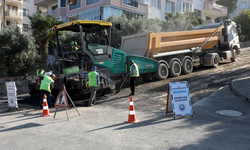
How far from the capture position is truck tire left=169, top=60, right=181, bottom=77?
13616mm

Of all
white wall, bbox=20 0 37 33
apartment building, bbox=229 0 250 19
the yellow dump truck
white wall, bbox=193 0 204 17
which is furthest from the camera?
apartment building, bbox=229 0 250 19

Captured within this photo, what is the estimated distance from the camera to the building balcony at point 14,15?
33688 millimetres

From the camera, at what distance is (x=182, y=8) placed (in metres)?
33.2

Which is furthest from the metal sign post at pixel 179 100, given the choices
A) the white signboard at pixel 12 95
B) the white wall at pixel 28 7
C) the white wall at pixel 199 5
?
the white wall at pixel 28 7

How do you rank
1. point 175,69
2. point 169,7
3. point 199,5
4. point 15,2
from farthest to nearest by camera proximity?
point 199,5
point 15,2
point 169,7
point 175,69

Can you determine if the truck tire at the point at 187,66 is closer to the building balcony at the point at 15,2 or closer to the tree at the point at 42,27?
the tree at the point at 42,27

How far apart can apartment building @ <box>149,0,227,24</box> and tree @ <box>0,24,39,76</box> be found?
1463 centimetres

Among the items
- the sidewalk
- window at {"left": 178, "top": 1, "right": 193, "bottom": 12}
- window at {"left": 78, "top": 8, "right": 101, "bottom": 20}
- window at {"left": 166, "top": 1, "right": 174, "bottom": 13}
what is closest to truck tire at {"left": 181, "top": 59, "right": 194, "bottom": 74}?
the sidewalk

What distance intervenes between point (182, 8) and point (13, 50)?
2235 centimetres

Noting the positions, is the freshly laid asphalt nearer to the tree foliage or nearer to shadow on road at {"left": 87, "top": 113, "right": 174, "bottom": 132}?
shadow on road at {"left": 87, "top": 113, "right": 174, "bottom": 132}

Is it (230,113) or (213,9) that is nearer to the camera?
(230,113)

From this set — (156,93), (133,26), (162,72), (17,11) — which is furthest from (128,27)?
(17,11)

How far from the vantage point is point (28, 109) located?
9547mm

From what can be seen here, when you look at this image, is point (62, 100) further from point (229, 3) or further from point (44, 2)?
point (229, 3)
